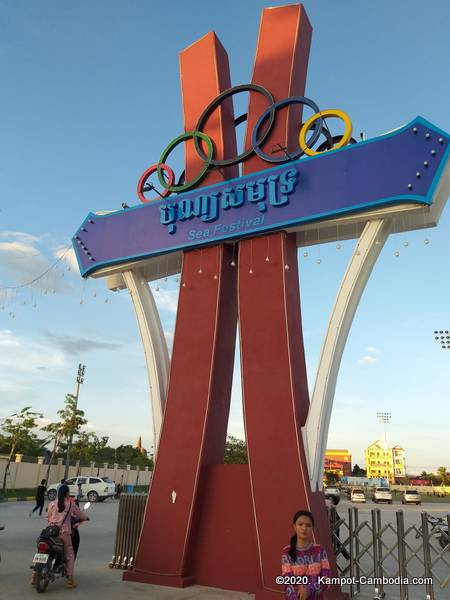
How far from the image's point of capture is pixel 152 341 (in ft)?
32.5

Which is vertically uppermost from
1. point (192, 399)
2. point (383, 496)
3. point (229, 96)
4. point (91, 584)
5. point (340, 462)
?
point (340, 462)

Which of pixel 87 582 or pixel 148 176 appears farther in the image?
pixel 148 176

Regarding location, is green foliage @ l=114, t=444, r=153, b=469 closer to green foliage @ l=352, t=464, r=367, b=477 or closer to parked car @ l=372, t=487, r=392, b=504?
A: parked car @ l=372, t=487, r=392, b=504

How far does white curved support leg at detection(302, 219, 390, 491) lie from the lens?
7.75 meters

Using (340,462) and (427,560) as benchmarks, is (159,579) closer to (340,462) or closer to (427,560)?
(427,560)

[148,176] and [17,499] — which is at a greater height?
[148,176]

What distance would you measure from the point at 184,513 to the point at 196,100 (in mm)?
7841

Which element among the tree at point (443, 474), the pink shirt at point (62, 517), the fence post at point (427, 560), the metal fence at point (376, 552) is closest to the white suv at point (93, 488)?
the metal fence at point (376, 552)

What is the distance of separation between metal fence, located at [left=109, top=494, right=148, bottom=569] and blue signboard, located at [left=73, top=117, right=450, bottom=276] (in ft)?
14.9

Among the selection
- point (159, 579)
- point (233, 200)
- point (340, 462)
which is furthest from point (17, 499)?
point (340, 462)

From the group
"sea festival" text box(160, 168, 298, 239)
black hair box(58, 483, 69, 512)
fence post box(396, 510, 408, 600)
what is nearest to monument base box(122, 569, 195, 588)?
black hair box(58, 483, 69, 512)

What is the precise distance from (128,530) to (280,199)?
6.34 m

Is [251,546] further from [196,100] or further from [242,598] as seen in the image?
[196,100]

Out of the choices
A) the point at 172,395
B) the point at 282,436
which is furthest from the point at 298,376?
the point at 172,395
